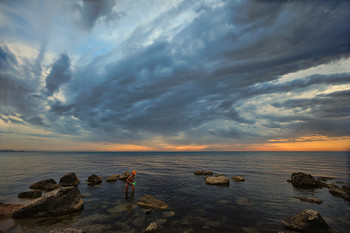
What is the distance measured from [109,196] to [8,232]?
10.2 meters

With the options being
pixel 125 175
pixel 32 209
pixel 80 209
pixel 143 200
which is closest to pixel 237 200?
pixel 143 200

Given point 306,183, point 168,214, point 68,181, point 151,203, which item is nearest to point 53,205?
point 151,203

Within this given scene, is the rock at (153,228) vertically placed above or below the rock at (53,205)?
below

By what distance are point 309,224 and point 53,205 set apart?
2102cm

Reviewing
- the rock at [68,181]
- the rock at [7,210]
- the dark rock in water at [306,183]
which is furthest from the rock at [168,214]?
the dark rock in water at [306,183]

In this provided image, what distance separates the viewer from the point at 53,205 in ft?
47.3

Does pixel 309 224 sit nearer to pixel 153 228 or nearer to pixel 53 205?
pixel 153 228

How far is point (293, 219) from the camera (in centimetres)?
1250

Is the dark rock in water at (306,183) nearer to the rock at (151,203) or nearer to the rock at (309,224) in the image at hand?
the rock at (309,224)

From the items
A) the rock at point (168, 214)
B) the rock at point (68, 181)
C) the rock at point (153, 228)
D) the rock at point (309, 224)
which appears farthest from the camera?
the rock at point (68, 181)

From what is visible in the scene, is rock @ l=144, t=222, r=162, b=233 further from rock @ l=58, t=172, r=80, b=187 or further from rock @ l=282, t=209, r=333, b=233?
rock @ l=58, t=172, r=80, b=187

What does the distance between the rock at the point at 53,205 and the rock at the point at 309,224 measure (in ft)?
62.1

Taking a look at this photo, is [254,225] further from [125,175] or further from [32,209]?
Result: [125,175]

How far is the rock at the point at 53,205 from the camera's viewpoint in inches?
539
